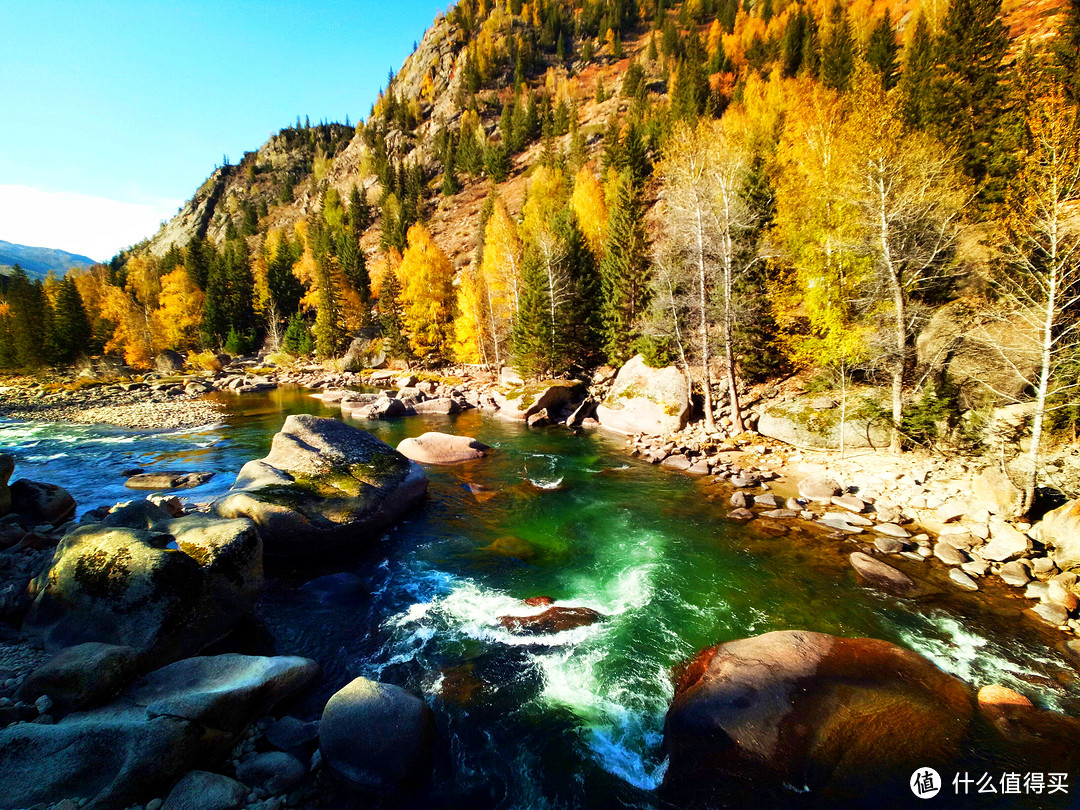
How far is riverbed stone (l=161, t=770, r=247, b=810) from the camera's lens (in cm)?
448

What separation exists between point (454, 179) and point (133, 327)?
2385 inches

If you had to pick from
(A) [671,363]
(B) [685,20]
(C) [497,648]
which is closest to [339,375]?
(A) [671,363]

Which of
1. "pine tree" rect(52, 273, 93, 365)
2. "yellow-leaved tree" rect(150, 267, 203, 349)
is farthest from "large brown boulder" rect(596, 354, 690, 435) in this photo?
"yellow-leaved tree" rect(150, 267, 203, 349)

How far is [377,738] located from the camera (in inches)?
222

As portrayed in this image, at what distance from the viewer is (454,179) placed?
3494 inches

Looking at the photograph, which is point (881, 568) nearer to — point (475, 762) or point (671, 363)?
point (475, 762)

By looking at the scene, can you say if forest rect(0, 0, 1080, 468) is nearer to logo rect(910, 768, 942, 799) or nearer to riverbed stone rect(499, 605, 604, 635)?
logo rect(910, 768, 942, 799)

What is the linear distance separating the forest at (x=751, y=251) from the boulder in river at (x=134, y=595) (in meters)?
18.2

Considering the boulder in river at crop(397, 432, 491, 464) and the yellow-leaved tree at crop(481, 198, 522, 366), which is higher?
the yellow-leaved tree at crop(481, 198, 522, 366)

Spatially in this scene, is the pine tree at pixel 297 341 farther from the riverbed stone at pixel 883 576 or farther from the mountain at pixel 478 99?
the riverbed stone at pixel 883 576

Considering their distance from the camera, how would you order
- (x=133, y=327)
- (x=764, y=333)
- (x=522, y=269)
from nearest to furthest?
(x=764, y=333) < (x=522, y=269) < (x=133, y=327)

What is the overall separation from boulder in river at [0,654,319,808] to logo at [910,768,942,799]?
8.48 metres

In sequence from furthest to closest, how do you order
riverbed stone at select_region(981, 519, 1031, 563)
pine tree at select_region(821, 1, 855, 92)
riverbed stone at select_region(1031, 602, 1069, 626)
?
1. pine tree at select_region(821, 1, 855, 92)
2. riverbed stone at select_region(981, 519, 1031, 563)
3. riverbed stone at select_region(1031, 602, 1069, 626)

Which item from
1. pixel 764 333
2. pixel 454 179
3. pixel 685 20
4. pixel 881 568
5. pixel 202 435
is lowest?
pixel 881 568
